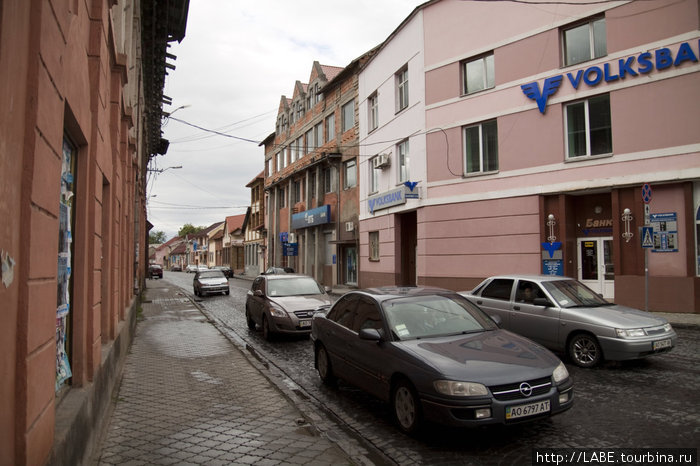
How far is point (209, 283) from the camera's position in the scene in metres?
25.5

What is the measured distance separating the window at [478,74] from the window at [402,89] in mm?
3521

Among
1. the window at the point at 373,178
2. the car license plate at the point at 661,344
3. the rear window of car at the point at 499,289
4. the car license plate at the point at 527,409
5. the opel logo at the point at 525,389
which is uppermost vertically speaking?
the window at the point at 373,178

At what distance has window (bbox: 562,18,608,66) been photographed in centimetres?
1530

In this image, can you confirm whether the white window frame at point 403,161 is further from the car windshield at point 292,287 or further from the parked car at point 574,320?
the parked car at point 574,320

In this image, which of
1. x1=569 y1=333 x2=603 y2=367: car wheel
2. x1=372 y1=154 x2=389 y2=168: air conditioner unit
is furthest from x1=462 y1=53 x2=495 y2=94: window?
A: x1=569 y1=333 x2=603 y2=367: car wheel

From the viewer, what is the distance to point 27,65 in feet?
8.21

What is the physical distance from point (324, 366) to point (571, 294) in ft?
14.6

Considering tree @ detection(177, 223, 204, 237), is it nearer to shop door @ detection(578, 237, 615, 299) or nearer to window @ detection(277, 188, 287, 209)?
window @ detection(277, 188, 287, 209)

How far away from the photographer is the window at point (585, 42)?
15.3 meters

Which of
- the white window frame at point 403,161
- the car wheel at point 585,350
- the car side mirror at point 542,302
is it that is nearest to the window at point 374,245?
the white window frame at point 403,161

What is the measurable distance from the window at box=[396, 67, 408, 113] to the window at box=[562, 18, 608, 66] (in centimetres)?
733

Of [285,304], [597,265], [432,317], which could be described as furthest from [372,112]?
[432,317]

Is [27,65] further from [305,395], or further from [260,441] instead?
[305,395]

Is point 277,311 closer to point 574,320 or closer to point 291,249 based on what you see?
point 574,320
